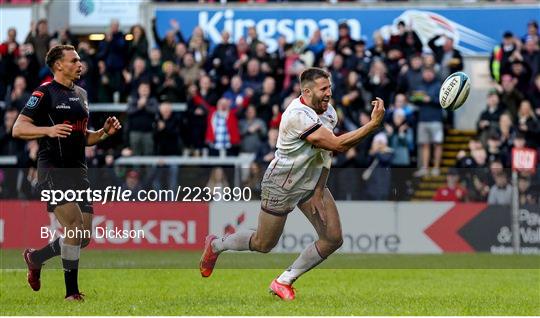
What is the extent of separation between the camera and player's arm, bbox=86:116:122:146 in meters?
13.6

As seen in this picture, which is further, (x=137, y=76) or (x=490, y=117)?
(x=137, y=76)

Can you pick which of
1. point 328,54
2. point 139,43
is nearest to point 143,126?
point 139,43

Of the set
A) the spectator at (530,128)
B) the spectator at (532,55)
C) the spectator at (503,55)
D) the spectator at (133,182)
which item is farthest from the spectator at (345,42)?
the spectator at (133,182)

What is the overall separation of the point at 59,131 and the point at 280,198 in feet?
7.93

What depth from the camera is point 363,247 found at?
20.9m

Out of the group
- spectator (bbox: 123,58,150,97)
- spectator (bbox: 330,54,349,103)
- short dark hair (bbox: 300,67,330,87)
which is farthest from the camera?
spectator (bbox: 123,58,150,97)

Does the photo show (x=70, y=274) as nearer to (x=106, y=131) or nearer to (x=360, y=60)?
(x=106, y=131)

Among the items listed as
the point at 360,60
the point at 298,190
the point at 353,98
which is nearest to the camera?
the point at 298,190

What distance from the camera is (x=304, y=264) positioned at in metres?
13.6

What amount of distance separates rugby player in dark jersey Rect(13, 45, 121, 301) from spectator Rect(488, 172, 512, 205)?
396 inches

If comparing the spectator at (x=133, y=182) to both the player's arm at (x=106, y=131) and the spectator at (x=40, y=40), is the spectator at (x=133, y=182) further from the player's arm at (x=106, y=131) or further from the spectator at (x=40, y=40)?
the spectator at (x=40, y=40)

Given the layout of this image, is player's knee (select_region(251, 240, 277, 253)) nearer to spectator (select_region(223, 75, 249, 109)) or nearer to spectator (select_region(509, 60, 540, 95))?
spectator (select_region(223, 75, 249, 109))

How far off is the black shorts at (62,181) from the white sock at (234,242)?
153 cm

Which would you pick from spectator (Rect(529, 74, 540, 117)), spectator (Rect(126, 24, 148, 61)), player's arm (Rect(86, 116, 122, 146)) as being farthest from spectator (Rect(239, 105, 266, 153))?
player's arm (Rect(86, 116, 122, 146))
